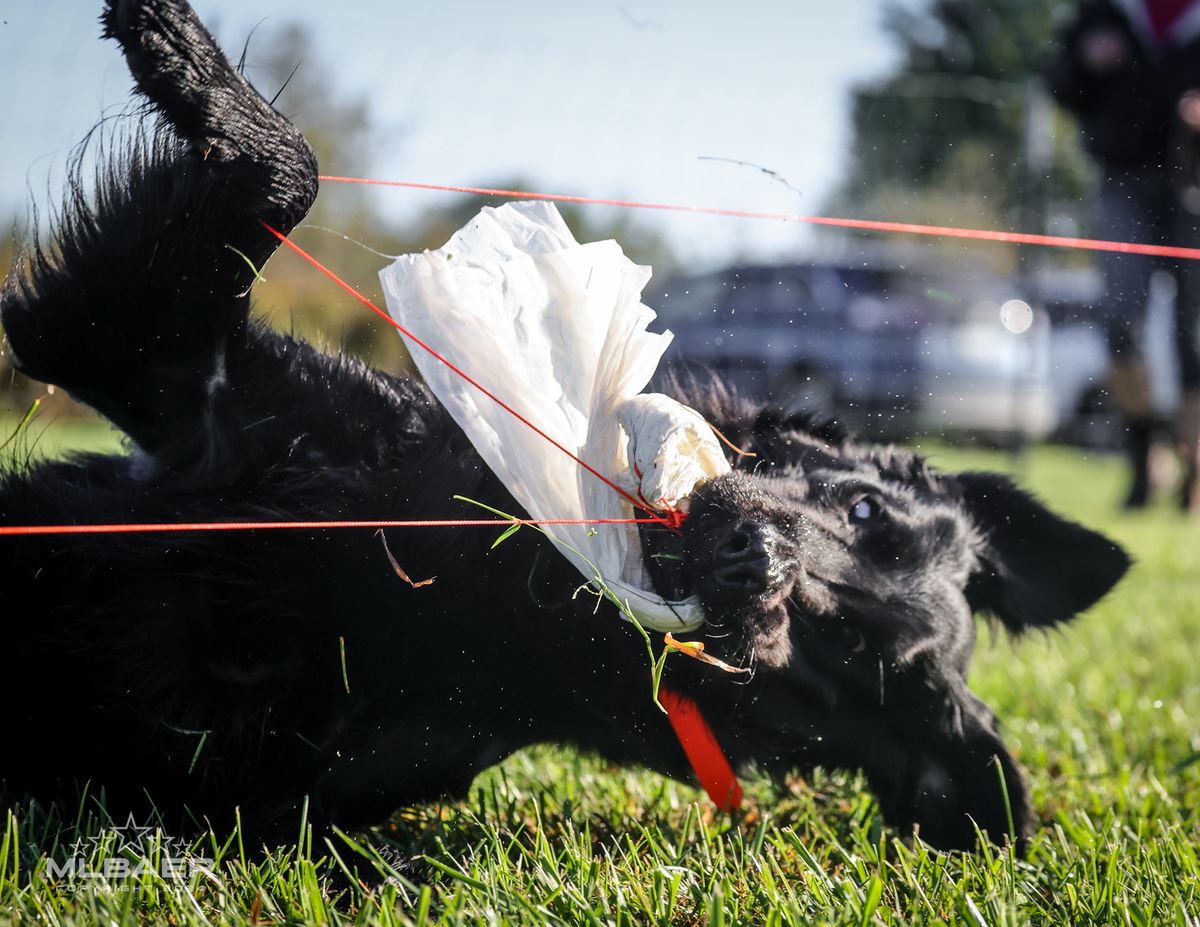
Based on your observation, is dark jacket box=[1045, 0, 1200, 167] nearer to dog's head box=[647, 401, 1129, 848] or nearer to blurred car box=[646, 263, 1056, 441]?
blurred car box=[646, 263, 1056, 441]

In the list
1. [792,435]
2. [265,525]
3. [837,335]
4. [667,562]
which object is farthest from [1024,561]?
[837,335]

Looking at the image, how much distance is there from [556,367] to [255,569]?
2.16 ft

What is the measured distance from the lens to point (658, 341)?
1989 millimetres

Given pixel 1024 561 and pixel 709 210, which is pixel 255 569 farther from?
pixel 1024 561

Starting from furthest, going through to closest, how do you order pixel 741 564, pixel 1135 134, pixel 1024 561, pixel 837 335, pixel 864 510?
pixel 837 335, pixel 1135 134, pixel 1024 561, pixel 864 510, pixel 741 564

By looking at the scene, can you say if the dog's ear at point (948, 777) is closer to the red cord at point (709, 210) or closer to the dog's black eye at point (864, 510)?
the dog's black eye at point (864, 510)

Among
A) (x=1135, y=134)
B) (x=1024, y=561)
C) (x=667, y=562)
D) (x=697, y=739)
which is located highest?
(x=1135, y=134)

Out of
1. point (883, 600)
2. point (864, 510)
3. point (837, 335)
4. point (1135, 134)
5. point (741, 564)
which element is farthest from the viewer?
point (837, 335)

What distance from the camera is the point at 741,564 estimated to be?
185cm

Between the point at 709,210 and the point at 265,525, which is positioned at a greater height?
the point at 709,210

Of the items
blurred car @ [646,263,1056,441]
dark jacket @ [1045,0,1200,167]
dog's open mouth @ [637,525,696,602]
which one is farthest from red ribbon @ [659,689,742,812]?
dark jacket @ [1045,0,1200,167]

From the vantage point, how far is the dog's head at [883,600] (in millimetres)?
2049

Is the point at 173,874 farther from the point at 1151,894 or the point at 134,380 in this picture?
the point at 1151,894

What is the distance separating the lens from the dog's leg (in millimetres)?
1995
